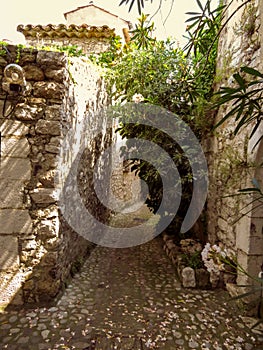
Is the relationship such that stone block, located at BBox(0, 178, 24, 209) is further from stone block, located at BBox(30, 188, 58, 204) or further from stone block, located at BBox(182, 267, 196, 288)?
stone block, located at BBox(182, 267, 196, 288)

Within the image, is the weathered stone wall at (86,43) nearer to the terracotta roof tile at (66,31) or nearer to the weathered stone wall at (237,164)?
the terracotta roof tile at (66,31)

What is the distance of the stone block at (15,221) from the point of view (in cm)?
262

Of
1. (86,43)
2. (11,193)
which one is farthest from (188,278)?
(86,43)

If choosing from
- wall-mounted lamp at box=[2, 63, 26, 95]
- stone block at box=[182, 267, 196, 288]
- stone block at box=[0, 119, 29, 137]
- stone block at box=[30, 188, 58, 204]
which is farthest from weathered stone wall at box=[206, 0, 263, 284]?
wall-mounted lamp at box=[2, 63, 26, 95]

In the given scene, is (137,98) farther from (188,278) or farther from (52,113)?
(188,278)

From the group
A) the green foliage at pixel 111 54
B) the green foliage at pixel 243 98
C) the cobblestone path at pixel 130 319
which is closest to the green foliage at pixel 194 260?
the cobblestone path at pixel 130 319

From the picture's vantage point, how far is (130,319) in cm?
249

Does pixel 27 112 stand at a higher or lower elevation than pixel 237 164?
higher

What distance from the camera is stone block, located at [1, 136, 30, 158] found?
258cm

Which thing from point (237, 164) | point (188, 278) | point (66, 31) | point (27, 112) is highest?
point (66, 31)

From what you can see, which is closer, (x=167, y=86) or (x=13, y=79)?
(x=13, y=79)

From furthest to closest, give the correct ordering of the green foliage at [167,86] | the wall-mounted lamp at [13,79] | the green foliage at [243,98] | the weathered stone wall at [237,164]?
1. the green foliage at [167,86]
2. the weathered stone wall at [237,164]
3. the wall-mounted lamp at [13,79]
4. the green foliage at [243,98]

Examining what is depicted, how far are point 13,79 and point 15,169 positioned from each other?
864 mm

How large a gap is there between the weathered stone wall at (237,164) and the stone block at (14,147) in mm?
1965
